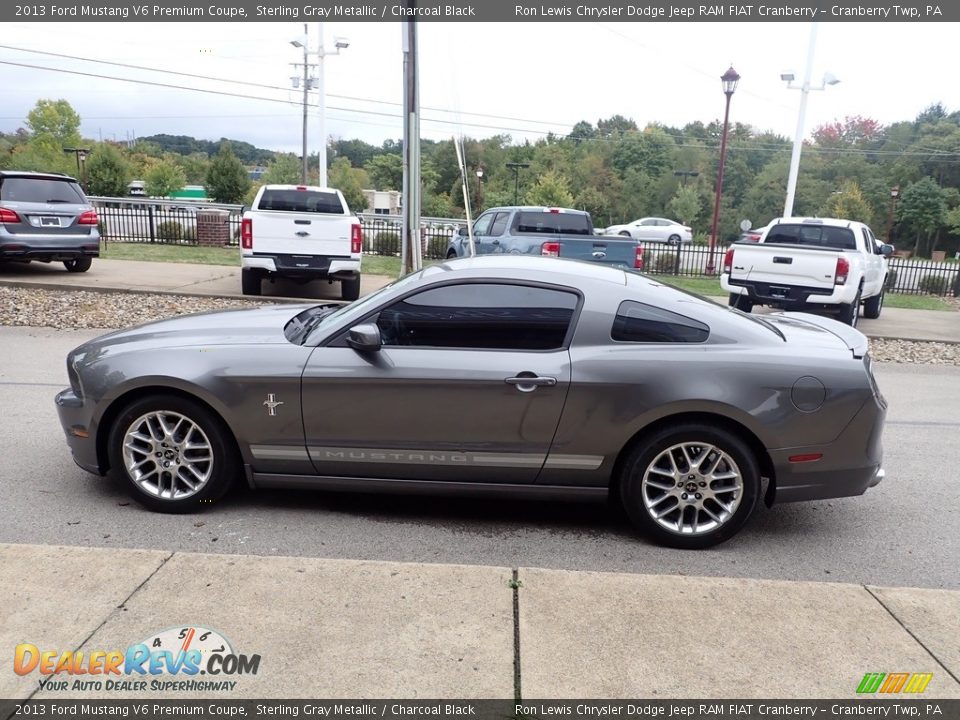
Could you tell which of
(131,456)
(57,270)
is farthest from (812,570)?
(57,270)

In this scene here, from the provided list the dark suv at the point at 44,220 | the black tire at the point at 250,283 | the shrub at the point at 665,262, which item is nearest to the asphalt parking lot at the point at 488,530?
the black tire at the point at 250,283

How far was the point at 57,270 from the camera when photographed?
552 inches

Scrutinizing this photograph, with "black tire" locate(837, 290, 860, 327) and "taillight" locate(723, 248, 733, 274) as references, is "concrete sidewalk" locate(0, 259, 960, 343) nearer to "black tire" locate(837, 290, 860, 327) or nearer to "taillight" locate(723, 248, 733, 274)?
"black tire" locate(837, 290, 860, 327)

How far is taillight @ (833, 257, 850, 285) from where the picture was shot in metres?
11.2

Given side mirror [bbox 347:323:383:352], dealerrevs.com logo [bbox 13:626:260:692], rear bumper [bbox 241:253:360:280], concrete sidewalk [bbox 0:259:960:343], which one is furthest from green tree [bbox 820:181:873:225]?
dealerrevs.com logo [bbox 13:626:260:692]

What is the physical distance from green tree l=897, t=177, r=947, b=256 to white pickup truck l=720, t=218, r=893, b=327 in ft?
186

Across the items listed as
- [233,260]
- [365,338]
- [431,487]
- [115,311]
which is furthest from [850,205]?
[365,338]

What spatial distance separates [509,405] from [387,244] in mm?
19953

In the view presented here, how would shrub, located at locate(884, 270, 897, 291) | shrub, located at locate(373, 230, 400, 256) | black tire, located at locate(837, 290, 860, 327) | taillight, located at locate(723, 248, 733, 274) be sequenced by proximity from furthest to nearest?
1. shrub, located at locate(373, 230, 400, 256)
2. shrub, located at locate(884, 270, 897, 291)
3. taillight, located at locate(723, 248, 733, 274)
4. black tire, located at locate(837, 290, 860, 327)

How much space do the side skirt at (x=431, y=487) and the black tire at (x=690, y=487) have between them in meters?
0.23

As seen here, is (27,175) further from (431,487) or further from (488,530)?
(488,530)

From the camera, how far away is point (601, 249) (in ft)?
38.1

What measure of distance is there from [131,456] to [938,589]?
13.9ft

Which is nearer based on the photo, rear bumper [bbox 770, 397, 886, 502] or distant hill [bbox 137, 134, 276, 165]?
rear bumper [bbox 770, 397, 886, 502]
